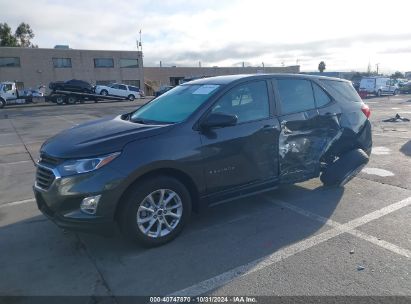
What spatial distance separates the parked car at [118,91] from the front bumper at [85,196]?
36.4 meters

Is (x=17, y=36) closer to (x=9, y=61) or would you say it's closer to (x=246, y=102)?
(x=9, y=61)

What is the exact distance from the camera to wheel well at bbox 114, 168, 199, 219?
12.1 feet

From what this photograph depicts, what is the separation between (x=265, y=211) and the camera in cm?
487

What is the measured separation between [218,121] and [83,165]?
150 centimetres

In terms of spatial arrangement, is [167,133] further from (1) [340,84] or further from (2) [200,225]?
(1) [340,84]

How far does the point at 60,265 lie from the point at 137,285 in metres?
0.92

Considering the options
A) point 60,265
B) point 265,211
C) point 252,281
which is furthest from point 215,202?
point 60,265

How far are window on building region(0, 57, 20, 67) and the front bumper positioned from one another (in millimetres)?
50444

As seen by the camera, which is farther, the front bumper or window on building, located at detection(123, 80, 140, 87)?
window on building, located at detection(123, 80, 140, 87)

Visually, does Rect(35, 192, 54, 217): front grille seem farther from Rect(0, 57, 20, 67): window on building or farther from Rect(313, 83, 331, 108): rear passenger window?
Rect(0, 57, 20, 67): window on building

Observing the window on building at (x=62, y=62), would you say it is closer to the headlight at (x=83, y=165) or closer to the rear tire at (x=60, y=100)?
the rear tire at (x=60, y=100)

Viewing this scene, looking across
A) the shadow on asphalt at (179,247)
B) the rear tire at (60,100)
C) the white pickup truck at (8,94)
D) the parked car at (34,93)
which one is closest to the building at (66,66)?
the parked car at (34,93)

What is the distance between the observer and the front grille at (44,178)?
365 cm

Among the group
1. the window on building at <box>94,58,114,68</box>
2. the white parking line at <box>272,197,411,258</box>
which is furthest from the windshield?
the window on building at <box>94,58,114,68</box>
